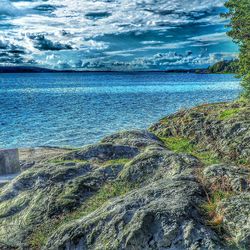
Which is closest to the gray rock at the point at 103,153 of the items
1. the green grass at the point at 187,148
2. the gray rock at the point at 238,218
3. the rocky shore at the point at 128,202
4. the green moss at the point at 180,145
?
the rocky shore at the point at 128,202

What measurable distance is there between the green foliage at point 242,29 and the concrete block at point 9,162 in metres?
15.4

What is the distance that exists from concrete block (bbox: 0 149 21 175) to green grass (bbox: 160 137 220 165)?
5.60 metres

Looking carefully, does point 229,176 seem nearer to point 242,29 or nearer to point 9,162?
point 9,162

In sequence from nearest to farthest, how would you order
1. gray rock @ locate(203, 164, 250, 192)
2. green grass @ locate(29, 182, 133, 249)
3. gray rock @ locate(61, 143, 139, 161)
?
gray rock @ locate(203, 164, 250, 192) → green grass @ locate(29, 182, 133, 249) → gray rock @ locate(61, 143, 139, 161)

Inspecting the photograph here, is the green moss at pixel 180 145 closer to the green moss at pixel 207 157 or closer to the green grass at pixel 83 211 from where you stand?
the green moss at pixel 207 157

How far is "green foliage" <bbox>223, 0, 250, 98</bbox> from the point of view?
26.7 meters

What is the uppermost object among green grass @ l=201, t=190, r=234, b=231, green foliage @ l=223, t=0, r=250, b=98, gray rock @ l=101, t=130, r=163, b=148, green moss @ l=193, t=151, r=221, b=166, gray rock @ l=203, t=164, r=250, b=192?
green foliage @ l=223, t=0, r=250, b=98

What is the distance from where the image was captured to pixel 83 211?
8305mm

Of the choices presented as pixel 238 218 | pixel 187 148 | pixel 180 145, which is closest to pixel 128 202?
pixel 238 218

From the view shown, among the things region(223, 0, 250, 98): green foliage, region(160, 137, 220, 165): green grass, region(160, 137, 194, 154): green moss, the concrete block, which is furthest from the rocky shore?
region(223, 0, 250, 98): green foliage

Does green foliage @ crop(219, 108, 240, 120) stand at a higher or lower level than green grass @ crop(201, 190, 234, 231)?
lower

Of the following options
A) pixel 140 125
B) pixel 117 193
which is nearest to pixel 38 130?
pixel 140 125

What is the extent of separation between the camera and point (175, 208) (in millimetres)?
6754

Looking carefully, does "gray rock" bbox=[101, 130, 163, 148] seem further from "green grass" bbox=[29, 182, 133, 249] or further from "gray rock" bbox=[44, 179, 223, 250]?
"gray rock" bbox=[44, 179, 223, 250]
